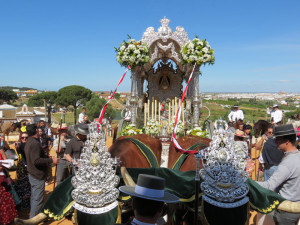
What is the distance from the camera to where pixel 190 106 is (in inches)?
314

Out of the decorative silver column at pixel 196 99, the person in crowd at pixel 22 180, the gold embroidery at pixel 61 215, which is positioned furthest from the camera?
the decorative silver column at pixel 196 99

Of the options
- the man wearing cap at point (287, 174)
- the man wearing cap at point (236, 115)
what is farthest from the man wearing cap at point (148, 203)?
the man wearing cap at point (236, 115)

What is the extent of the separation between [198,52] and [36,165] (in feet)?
16.4

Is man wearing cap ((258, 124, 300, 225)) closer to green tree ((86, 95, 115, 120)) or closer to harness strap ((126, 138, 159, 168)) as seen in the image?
harness strap ((126, 138, 159, 168))

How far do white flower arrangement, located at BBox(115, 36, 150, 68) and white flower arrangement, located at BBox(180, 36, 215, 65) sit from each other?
113 cm

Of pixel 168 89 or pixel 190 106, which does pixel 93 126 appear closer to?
pixel 190 106

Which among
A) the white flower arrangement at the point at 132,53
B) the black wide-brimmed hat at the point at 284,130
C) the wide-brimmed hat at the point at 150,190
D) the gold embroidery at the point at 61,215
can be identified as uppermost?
the white flower arrangement at the point at 132,53

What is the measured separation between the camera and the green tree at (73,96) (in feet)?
152

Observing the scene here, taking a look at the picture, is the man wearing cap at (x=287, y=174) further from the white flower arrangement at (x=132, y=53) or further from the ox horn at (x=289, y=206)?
the white flower arrangement at (x=132, y=53)

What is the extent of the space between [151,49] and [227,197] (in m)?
5.78

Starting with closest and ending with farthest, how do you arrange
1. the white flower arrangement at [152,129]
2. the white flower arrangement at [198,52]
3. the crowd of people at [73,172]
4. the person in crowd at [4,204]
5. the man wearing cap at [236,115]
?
the crowd of people at [73,172] < the person in crowd at [4,204] < the white flower arrangement at [152,129] < the white flower arrangement at [198,52] < the man wearing cap at [236,115]

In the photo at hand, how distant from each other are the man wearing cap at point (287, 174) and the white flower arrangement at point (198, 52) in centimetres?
424

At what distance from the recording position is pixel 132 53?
7039mm

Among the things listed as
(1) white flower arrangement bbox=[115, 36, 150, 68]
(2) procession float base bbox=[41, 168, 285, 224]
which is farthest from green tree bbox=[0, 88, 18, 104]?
(2) procession float base bbox=[41, 168, 285, 224]
